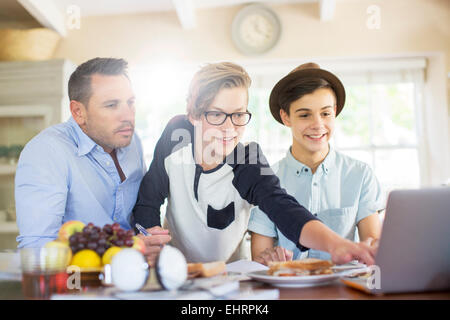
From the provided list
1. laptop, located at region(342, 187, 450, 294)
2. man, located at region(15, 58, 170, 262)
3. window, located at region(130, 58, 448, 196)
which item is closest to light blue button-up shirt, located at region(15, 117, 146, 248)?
man, located at region(15, 58, 170, 262)

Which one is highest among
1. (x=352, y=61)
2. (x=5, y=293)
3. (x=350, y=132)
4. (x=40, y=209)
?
(x=352, y=61)

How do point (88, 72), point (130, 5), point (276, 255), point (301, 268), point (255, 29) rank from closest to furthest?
point (301, 268) < point (276, 255) < point (88, 72) < point (130, 5) < point (255, 29)

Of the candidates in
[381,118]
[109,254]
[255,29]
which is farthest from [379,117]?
[109,254]

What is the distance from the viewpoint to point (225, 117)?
125 centimetres

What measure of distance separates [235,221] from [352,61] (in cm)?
215

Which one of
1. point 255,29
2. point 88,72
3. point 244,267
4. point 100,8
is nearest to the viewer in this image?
point 244,267

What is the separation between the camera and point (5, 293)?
721mm

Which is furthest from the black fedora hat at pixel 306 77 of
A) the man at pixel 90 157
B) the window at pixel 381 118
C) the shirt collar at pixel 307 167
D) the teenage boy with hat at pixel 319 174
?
the window at pixel 381 118

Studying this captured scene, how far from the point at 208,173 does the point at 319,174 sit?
40cm

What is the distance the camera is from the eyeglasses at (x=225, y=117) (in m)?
1.24

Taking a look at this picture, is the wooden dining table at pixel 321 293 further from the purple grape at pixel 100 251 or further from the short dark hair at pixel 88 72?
the short dark hair at pixel 88 72

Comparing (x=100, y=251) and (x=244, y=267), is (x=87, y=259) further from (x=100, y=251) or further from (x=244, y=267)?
(x=244, y=267)

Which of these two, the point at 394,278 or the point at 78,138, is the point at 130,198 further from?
the point at 394,278

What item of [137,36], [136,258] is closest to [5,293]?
[136,258]
